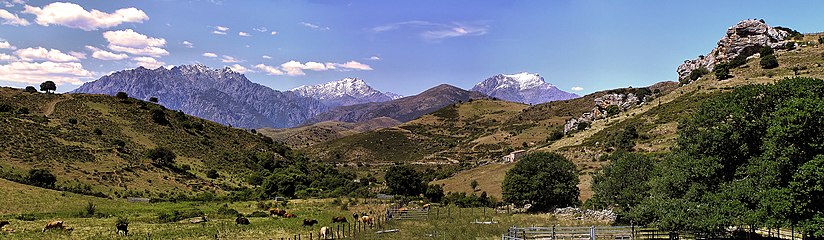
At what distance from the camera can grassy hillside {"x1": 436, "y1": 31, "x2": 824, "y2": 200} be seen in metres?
83.4

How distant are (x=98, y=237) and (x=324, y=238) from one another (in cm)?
1569

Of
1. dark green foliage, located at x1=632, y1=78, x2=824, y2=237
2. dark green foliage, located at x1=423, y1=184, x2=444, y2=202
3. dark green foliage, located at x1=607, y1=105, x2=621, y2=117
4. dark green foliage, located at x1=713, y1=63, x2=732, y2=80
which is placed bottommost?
dark green foliage, located at x1=423, y1=184, x2=444, y2=202

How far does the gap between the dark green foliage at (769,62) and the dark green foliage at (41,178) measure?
420ft

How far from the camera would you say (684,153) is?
1185 inches

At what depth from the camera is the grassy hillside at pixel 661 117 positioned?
8344 centimetres

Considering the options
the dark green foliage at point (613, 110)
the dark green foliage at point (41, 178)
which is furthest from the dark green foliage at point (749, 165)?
the dark green foliage at point (613, 110)

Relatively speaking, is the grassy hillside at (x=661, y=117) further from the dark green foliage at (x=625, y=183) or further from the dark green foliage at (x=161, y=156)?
the dark green foliage at (x=161, y=156)

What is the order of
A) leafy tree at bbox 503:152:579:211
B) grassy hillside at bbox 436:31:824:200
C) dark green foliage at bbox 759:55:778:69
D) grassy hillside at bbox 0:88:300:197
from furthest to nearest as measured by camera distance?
dark green foliage at bbox 759:55:778:69
grassy hillside at bbox 436:31:824:200
grassy hillside at bbox 0:88:300:197
leafy tree at bbox 503:152:579:211

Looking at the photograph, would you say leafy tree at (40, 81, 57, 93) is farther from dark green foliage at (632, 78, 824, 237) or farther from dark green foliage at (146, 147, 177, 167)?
dark green foliage at (632, 78, 824, 237)

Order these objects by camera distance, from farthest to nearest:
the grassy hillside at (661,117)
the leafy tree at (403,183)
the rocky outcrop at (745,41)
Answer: the rocky outcrop at (745,41)
the grassy hillside at (661,117)
the leafy tree at (403,183)

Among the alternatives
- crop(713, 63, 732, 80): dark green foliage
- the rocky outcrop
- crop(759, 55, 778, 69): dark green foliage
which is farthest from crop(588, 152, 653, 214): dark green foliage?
the rocky outcrop

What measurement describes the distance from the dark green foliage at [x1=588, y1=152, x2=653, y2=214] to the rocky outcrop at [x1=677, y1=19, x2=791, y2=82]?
101 metres

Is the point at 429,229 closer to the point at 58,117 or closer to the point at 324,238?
the point at 324,238

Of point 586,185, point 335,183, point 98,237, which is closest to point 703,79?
point 586,185
